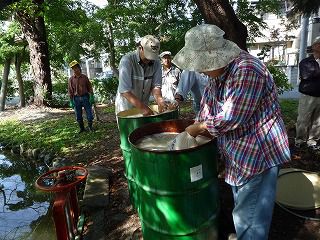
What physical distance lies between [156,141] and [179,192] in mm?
576

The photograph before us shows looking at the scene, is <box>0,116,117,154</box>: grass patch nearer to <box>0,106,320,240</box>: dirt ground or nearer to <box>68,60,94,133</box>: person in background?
<box>68,60,94,133</box>: person in background

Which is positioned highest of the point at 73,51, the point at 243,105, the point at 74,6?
the point at 74,6

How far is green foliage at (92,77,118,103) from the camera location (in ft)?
44.3

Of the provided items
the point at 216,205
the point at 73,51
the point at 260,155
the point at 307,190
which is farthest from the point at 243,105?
the point at 73,51

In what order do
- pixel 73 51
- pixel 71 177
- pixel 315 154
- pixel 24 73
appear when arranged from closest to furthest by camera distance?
pixel 71 177
pixel 315 154
pixel 73 51
pixel 24 73

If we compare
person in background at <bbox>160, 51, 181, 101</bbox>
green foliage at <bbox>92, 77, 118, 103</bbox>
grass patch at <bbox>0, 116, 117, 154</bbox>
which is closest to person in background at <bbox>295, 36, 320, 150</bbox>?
person in background at <bbox>160, 51, 181, 101</bbox>

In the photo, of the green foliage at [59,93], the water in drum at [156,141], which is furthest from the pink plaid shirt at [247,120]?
the green foliage at [59,93]

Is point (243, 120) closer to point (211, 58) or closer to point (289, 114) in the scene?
point (211, 58)

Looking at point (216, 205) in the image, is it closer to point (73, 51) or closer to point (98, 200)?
point (98, 200)

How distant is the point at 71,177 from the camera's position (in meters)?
3.58

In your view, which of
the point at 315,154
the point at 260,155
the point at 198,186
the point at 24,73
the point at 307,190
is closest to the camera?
the point at 260,155

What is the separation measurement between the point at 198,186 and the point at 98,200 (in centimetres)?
207

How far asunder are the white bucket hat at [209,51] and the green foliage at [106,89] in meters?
11.6

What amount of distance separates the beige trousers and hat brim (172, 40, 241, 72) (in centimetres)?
339
